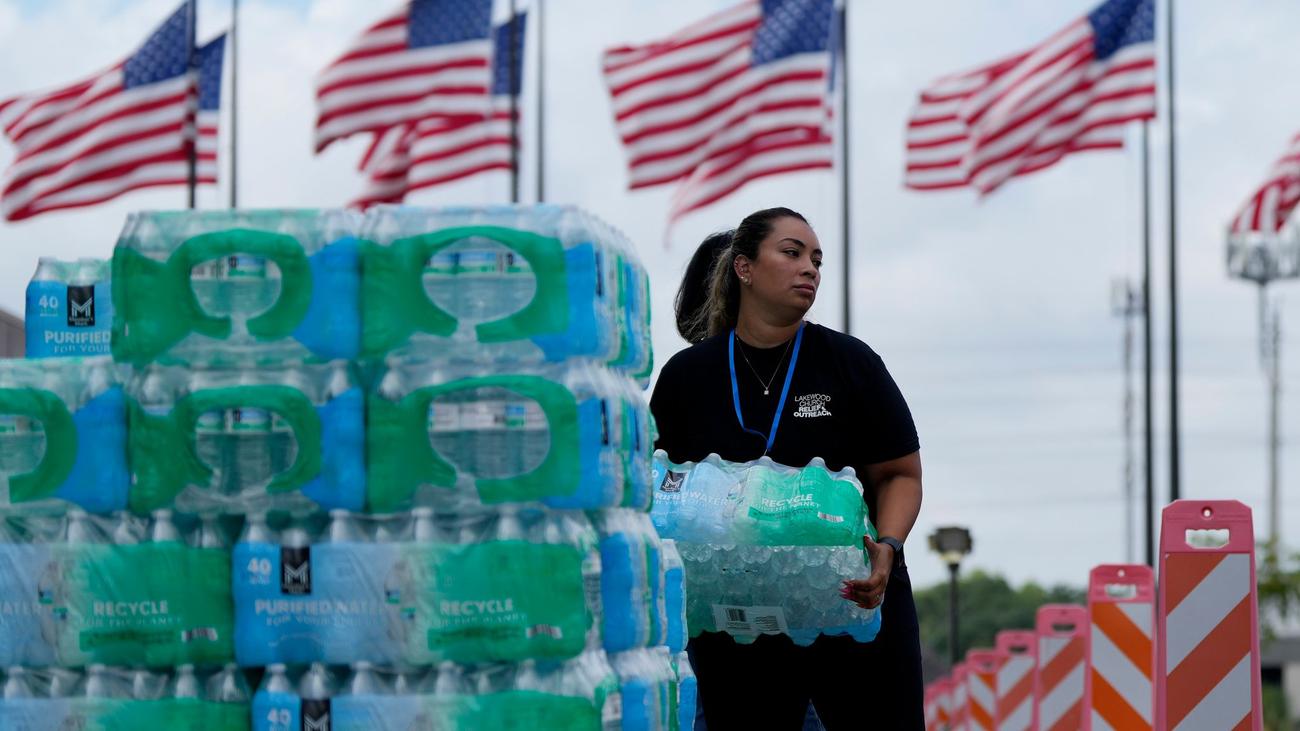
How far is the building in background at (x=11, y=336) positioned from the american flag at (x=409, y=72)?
701 cm

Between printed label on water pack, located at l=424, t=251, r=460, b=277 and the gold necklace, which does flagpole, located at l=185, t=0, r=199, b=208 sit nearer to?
the gold necklace

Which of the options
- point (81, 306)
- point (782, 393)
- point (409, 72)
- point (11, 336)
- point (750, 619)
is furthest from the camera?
point (409, 72)

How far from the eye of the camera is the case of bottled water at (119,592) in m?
6.04

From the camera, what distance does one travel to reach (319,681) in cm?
596

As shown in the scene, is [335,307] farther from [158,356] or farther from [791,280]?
[791,280]

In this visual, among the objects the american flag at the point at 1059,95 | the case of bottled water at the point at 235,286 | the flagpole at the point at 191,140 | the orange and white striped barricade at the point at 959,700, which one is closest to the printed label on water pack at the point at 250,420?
the case of bottled water at the point at 235,286

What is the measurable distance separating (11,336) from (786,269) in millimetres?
12790

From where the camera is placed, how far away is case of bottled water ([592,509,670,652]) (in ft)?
20.2

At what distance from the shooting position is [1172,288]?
30.5 meters

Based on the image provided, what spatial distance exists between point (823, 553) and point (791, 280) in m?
1.02

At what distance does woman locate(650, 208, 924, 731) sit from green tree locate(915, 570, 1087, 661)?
5418 inches

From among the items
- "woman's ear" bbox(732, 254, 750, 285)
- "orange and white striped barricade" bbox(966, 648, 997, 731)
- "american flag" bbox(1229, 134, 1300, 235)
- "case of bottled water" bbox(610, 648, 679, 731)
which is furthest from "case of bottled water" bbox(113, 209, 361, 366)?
"american flag" bbox(1229, 134, 1300, 235)

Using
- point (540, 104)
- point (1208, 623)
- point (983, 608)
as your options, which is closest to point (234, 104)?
point (540, 104)

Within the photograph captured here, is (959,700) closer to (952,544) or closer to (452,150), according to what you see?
(952,544)
